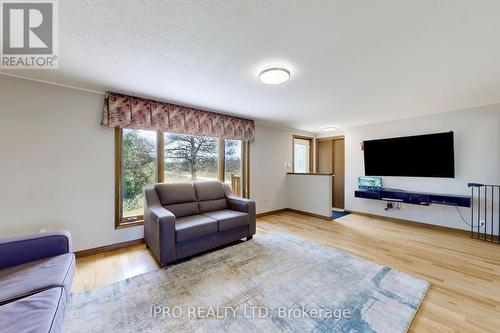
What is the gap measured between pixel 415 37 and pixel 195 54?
1.84m

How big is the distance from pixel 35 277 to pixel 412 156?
5448 millimetres

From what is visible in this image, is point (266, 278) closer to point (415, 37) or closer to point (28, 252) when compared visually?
point (28, 252)

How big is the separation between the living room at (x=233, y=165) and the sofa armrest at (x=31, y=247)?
1cm

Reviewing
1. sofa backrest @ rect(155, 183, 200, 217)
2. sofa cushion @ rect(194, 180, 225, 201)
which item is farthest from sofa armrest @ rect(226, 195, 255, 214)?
sofa backrest @ rect(155, 183, 200, 217)

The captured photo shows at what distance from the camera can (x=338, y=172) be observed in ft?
18.3

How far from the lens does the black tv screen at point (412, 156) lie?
141 inches

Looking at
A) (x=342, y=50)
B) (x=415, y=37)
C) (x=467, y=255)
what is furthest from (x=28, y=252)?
(x=467, y=255)

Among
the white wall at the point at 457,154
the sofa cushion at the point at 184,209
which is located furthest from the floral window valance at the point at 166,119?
the white wall at the point at 457,154

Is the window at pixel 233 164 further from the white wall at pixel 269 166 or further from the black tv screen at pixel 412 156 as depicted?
the black tv screen at pixel 412 156

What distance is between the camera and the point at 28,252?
1.58 m

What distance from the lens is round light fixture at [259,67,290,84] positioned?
2.06m

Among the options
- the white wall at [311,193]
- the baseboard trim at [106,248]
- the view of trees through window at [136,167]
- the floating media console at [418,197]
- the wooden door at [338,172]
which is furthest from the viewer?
the wooden door at [338,172]

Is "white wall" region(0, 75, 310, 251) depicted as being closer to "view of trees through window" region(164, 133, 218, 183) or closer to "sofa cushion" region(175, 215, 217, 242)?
"view of trees through window" region(164, 133, 218, 183)

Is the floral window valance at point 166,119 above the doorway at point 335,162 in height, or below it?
above
